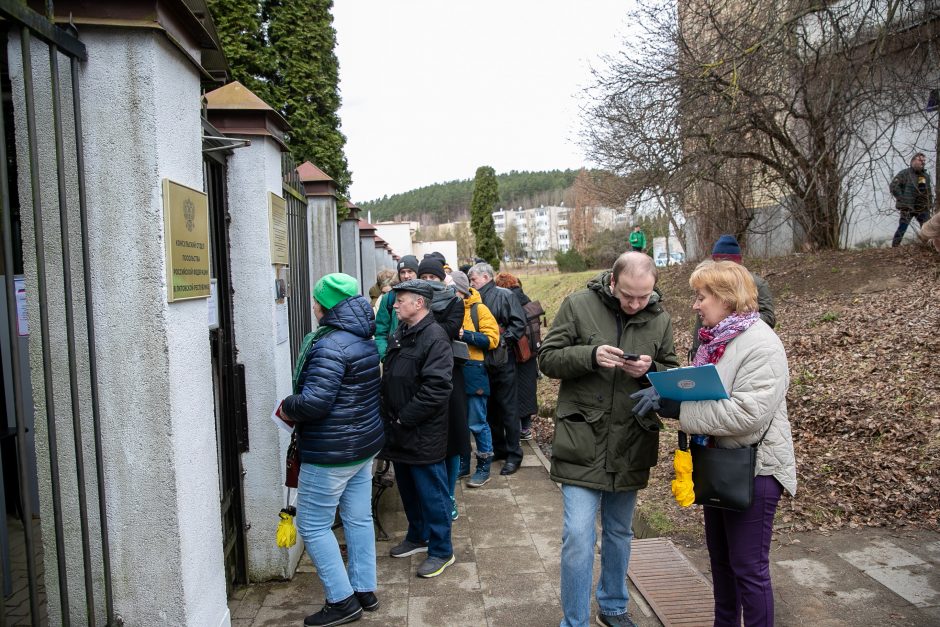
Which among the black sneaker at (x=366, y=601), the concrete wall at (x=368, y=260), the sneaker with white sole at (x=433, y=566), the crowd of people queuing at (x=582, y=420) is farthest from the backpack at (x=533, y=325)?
the concrete wall at (x=368, y=260)

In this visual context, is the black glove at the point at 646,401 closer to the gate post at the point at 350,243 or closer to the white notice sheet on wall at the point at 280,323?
the white notice sheet on wall at the point at 280,323

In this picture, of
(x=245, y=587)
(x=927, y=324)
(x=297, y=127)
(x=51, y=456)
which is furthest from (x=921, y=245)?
(x=51, y=456)

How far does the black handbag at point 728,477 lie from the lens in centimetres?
287

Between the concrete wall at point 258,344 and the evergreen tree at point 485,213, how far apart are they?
53408 mm

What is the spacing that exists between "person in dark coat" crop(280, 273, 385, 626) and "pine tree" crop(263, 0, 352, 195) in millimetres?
6464

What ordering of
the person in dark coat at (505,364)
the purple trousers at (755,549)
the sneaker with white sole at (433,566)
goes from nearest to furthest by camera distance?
the purple trousers at (755,549) < the sneaker with white sole at (433,566) < the person in dark coat at (505,364)

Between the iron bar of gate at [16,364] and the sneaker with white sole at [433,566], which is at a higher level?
the iron bar of gate at [16,364]

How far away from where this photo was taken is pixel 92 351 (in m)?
2.50

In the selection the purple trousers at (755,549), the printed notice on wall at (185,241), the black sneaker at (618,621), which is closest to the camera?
the printed notice on wall at (185,241)

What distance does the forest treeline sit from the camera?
117m

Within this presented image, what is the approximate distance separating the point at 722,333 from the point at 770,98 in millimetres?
9282

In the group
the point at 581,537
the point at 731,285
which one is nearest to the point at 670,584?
the point at 581,537

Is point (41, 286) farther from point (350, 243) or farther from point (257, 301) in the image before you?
point (350, 243)

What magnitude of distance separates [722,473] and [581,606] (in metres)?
1.02
